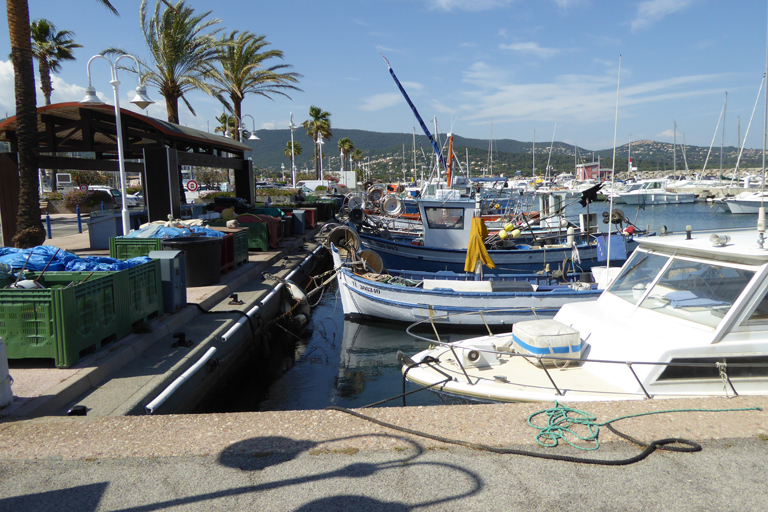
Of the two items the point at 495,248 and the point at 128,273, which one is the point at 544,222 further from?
the point at 128,273

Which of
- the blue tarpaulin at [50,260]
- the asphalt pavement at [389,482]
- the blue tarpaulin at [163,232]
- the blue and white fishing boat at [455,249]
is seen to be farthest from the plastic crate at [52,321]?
the blue and white fishing boat at [455,249]

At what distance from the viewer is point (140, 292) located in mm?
7176

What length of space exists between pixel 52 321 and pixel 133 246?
186 inches

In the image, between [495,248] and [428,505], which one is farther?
[495,248]

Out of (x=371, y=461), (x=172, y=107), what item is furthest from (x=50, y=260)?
(x=172, y=107)

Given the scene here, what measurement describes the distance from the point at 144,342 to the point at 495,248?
37.5 feet

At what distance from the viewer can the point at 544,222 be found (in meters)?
20.5

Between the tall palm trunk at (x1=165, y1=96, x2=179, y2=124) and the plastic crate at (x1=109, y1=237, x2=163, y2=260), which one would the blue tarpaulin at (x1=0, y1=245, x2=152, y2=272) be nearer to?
the plastic crate at (x1=109, y1=237, x2=163, y2=260)

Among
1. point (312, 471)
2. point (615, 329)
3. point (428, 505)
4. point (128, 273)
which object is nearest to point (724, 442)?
point (615, 329)

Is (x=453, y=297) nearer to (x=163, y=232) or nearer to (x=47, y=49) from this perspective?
(x=163, y=232)

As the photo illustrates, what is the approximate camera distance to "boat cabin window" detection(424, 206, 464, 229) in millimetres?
16188

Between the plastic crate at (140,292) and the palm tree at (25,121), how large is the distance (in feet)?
21.8

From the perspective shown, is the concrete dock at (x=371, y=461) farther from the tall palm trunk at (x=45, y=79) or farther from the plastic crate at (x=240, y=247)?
the tall palm trunk at (x=45, y=79)

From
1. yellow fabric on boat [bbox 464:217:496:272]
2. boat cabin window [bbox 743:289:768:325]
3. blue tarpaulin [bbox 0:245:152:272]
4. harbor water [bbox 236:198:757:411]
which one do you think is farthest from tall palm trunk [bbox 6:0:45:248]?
boat cabin window [bbox 743:289:768:325]
